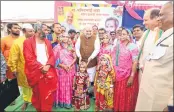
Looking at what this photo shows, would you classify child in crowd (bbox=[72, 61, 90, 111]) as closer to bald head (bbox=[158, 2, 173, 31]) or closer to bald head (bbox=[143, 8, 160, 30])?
bald head (bbox=[143, 8, 160, 30])

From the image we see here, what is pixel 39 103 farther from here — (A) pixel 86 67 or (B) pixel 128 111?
(B) pixel 128 111

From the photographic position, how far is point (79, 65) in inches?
127

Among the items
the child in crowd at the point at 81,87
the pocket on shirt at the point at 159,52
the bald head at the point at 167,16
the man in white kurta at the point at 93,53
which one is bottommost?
the child in crowd at the point at 81,87

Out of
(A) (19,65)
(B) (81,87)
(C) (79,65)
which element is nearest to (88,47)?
(C) (79,65)

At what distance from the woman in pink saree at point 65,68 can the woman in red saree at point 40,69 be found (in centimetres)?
20

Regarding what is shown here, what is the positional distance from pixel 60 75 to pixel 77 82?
0.32m

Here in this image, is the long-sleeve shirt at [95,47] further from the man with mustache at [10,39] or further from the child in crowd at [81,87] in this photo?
the man with mustache at [10,39]

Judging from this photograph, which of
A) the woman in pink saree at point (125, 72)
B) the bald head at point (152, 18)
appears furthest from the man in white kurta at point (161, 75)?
the woman in pink saree at point (125, 72)

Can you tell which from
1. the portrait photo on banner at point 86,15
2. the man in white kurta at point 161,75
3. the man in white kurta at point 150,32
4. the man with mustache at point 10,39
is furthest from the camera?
the portrait photo on banner at point 86,15

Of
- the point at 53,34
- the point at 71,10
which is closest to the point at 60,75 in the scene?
the point at 53,34

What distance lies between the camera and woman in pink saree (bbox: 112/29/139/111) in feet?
9.48

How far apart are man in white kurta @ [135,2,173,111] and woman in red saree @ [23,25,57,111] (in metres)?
1.83

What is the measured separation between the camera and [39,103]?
3.11 metres

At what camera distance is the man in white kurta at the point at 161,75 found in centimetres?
134
